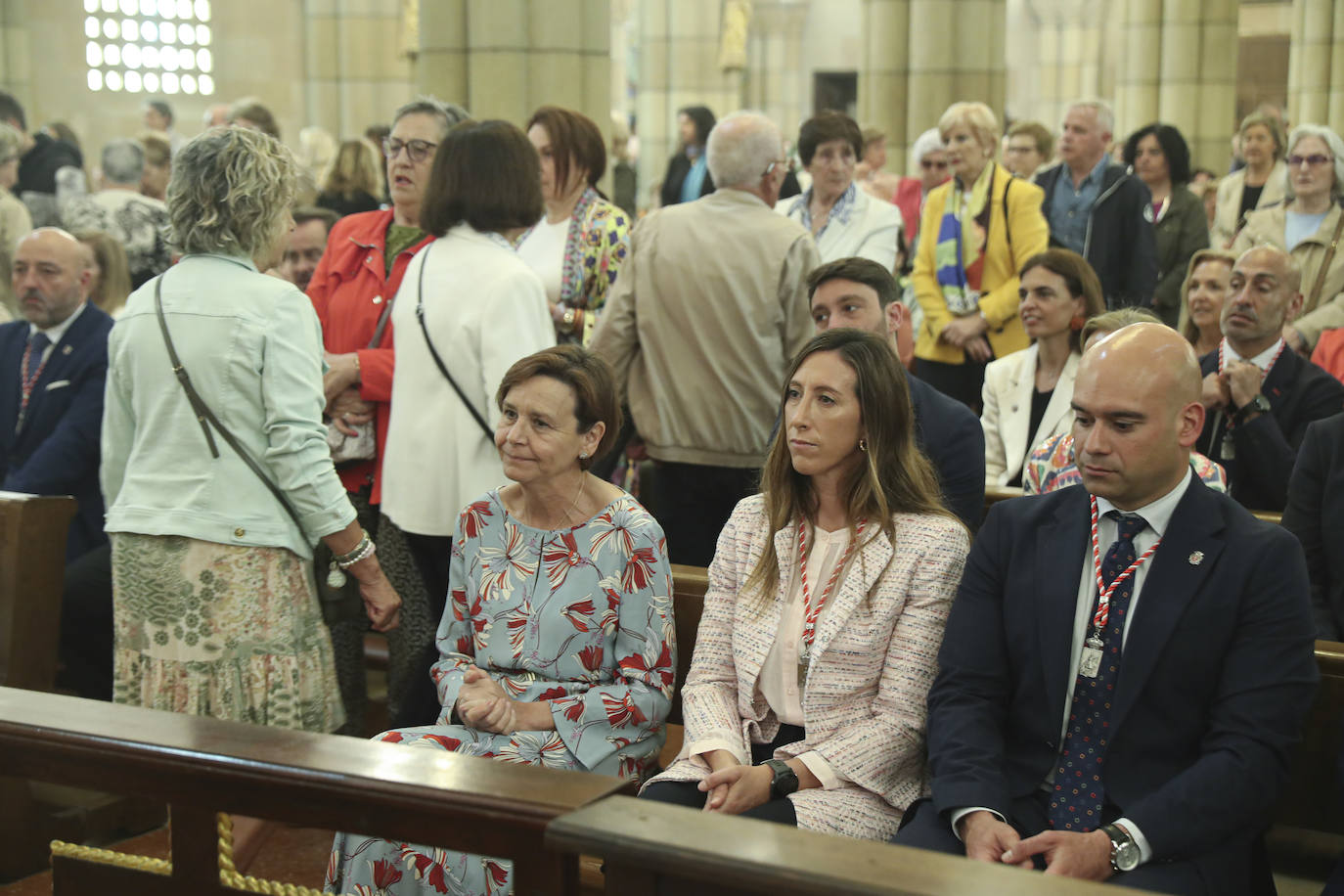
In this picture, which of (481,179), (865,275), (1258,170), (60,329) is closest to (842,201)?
(865,275)

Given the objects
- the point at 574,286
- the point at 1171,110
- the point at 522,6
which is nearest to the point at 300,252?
the point at 574,286

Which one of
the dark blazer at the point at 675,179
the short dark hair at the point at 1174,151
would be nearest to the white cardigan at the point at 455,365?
the short dark hair at the point at 1174,151

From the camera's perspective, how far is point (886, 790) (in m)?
3.33

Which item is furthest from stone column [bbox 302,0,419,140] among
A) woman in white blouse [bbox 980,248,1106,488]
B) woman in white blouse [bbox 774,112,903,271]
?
woman in white blouse [bbox 980,248,1106,488]

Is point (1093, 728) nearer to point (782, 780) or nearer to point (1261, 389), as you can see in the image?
point (782, 780)

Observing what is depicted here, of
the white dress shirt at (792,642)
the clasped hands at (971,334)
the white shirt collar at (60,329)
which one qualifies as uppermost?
the white shirt collar at (60,329)

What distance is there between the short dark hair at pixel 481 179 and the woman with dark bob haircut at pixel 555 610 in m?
0.84

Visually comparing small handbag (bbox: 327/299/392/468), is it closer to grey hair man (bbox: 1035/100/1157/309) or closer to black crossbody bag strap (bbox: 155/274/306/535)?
black crossbody bag strap (bbox: 155/274/306/535)

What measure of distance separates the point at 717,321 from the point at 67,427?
2.36m

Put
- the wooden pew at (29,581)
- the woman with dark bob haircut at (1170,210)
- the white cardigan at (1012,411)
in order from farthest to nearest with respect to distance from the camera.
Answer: the woman with dark bob haircut at (1170,210) < the white cardigan at (1012,411) < the wooden pew at (29,581)

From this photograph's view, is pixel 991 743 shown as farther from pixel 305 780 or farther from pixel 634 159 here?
pixel 634 159

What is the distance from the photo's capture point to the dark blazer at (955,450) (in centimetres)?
411

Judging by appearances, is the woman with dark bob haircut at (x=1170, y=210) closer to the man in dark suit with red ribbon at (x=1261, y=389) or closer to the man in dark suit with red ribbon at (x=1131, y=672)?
the man in dark suit with red ribbon at (x=1261, y=389)

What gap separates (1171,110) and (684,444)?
50.8 ft
